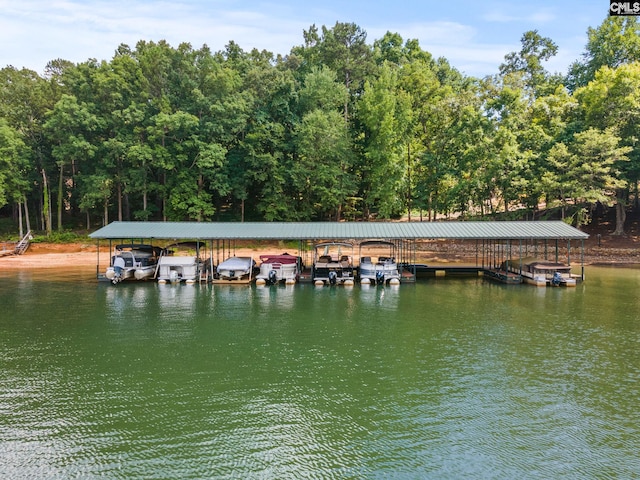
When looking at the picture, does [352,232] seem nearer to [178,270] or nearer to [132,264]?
[178,270]

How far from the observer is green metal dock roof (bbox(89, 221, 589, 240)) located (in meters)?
28.6

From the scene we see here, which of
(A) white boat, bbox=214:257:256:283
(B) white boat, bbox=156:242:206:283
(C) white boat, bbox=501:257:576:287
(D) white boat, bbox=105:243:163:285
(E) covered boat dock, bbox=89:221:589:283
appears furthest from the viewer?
(A) white boat, bbox=214:257:256:283

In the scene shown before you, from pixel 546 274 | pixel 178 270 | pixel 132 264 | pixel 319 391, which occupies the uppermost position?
pixel 132 264

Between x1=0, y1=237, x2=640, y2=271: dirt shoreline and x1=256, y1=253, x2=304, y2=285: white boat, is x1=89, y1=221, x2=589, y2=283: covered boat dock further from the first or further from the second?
x1=0, y1=237, x2=640, y2=271: dirt shoreline

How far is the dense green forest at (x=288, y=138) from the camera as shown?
140 feet

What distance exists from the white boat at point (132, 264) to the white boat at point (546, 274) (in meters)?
23.6

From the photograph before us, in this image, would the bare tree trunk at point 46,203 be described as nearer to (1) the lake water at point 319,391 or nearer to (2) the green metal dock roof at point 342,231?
(2) the green metal dock roof at point 342,231

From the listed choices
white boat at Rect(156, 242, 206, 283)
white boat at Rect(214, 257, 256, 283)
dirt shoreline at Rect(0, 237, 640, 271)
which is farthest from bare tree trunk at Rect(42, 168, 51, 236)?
white boat at Rect(214, 257, 256, 283)

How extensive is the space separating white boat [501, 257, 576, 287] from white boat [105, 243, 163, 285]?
2363cm

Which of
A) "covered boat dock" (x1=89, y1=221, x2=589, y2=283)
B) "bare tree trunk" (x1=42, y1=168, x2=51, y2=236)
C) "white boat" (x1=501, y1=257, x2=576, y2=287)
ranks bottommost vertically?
"white boat" (x1=501, y1=257, x2=576, y2=287)

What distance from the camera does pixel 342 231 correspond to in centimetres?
2978

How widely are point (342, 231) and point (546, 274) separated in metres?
12.9

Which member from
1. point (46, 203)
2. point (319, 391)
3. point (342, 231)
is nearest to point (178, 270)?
point (342, 231)

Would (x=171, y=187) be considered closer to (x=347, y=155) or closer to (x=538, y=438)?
(x=347, y=155)
